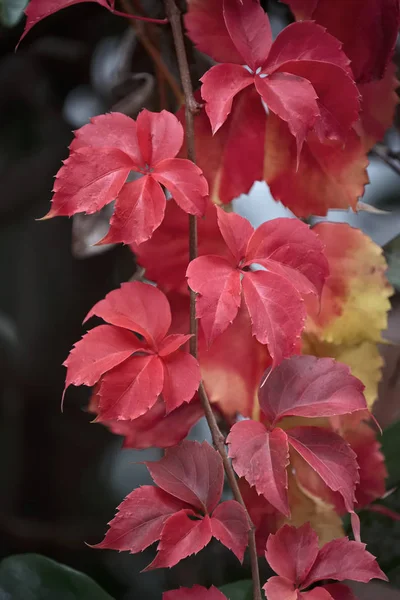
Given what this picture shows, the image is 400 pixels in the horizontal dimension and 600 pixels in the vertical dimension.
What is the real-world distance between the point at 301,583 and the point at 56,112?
499mm

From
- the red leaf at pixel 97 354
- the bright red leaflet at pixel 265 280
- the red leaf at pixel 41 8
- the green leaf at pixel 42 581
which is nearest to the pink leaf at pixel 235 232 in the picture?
the bright red leaflet at pixel 265 280

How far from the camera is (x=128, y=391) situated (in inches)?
16.4

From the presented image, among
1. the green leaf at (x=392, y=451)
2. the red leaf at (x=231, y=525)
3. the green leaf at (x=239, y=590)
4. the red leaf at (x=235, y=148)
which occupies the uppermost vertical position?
the red leaf at (x=235, y=148)

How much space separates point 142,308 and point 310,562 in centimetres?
23

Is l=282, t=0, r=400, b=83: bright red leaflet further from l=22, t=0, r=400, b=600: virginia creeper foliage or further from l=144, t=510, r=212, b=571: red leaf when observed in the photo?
l=144, t=510, r=212, b=571: red leaf

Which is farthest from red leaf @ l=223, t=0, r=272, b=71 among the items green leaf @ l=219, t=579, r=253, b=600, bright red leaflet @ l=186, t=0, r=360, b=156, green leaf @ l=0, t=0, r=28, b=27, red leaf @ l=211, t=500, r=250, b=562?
green leaf @ l=219, t=579, r=253, b=600

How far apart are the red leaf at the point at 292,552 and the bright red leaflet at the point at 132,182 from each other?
0.25 m

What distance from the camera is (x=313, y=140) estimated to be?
1.68 ft

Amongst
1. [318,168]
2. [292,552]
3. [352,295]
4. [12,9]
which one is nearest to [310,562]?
[292,552]

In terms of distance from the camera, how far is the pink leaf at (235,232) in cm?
43

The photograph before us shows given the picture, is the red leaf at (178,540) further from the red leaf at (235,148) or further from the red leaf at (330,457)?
the red leaf at (235,148)

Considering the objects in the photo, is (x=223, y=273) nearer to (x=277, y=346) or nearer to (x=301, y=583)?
(x=277, y=346)

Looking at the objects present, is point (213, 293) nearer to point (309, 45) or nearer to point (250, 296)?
point (250, 296)

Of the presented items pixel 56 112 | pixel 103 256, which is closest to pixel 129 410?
pixel 103 256
